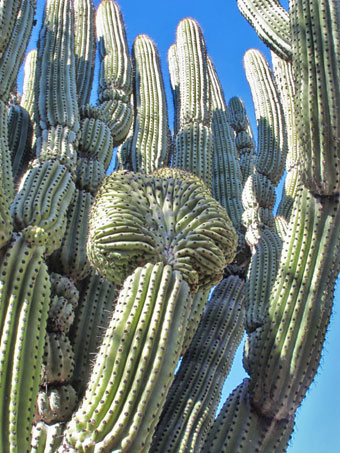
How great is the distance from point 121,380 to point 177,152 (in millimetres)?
3556

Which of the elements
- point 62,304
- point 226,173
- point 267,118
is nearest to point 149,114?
point 226,173

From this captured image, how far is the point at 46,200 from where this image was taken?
4680 mm

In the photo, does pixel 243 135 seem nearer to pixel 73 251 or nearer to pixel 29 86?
pixel 29 86

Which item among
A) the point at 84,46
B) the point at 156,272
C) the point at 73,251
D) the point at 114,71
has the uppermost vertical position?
the point at 84,46

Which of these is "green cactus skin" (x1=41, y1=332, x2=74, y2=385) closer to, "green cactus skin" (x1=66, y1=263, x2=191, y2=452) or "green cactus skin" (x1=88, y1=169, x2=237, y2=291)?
"green cactus skin" (x1=88, y1=169, x2=237, y2=291)

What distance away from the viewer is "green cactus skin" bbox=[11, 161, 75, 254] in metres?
4.41

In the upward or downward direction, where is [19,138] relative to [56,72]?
downward

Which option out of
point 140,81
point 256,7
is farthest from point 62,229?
point 140,81

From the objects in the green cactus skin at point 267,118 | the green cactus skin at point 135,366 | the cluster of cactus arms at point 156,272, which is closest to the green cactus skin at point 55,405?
the cluster of cactus arms at point 156,272

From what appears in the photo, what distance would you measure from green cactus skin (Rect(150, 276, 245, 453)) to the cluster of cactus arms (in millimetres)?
15

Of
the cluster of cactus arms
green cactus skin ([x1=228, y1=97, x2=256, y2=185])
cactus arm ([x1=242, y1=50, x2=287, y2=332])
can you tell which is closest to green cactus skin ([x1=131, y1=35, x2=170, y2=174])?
the cluster of cactus arms

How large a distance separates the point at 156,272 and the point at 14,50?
3.48 meters

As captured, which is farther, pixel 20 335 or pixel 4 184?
pixel 4 184

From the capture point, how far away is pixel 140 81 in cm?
738
